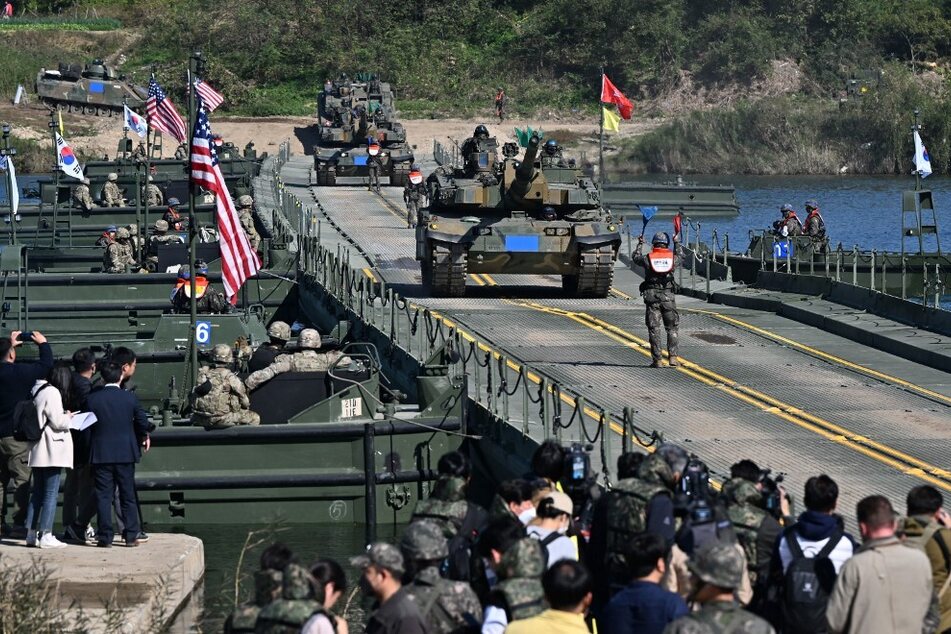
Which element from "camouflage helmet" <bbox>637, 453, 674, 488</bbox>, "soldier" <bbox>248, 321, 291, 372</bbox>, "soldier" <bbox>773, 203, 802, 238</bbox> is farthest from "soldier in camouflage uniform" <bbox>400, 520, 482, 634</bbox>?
"soldier" <bbox>773, 203, 802, 238</bbox>

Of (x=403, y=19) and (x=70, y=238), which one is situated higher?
(x=403, y=19)

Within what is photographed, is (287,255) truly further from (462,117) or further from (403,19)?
(403,19)

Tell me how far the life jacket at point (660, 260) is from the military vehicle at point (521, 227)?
7529 millimetres

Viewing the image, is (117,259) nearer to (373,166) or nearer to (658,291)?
(658,291)

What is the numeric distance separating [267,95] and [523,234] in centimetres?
6143

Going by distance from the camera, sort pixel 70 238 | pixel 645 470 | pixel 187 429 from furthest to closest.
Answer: pixel 70 238
pixel 187 429
pixel 645 470

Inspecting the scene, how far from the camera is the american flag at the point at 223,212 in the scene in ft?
78.4

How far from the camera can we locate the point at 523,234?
33.5 m

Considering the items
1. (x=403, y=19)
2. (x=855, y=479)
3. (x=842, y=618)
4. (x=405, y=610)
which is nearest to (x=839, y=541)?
(x=842, y=618)

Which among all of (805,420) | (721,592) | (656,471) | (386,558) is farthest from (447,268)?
(721,592)

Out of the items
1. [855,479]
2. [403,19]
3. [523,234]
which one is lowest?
[855,479]

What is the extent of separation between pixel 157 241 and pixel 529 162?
28.2ft

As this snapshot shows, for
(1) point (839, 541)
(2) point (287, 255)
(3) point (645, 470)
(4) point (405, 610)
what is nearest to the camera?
(4) point (405, 610)

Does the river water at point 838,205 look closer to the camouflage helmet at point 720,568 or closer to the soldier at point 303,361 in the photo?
the soldier at point 303,361
